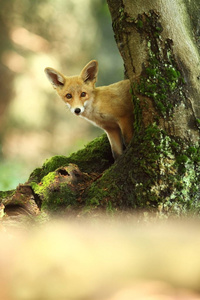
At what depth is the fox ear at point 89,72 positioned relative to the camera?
3.03 meters

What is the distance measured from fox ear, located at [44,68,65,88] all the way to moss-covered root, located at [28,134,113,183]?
0.66 m

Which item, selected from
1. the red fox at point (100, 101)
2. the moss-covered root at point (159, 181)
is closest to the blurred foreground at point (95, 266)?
the moss-covered root at point (159, 181)

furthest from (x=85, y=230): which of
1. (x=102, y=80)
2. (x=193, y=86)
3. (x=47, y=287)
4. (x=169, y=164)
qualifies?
(x=102, y=80)

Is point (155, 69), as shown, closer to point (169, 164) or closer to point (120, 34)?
point (120, 34)

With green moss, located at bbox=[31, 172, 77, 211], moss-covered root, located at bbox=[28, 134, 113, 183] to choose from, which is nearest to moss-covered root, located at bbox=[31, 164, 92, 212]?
green moss, located at bbox=[31, 172, 77, 211]

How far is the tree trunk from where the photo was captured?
7.79ft

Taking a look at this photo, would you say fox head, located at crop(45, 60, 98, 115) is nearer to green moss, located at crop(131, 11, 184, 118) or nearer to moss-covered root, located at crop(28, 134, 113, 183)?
moss-covered root, located at crop(28, 134, 113, 183)

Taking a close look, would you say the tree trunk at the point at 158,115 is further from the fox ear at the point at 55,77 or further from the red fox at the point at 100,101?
the fox ear at the point at 55,77

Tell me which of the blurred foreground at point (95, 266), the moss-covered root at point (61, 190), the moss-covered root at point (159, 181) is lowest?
the blurred foreground at point (95, 266)

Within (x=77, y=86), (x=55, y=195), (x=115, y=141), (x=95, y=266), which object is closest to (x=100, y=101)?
(x=77, y=86)

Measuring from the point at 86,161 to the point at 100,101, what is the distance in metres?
0.57

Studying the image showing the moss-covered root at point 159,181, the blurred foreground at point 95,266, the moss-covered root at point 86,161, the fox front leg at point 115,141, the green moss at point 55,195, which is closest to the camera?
the blurred foreground at point 95,266

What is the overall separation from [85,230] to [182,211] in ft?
2.11

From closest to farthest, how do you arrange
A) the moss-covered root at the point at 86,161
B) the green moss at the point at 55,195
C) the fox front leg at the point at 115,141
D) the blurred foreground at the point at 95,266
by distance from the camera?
the blurred foreground at the point at 95,266, the green moss at the point at 55,195, the fox front leg at the point at 115,141, the moss-covered root at the point at 86,161
